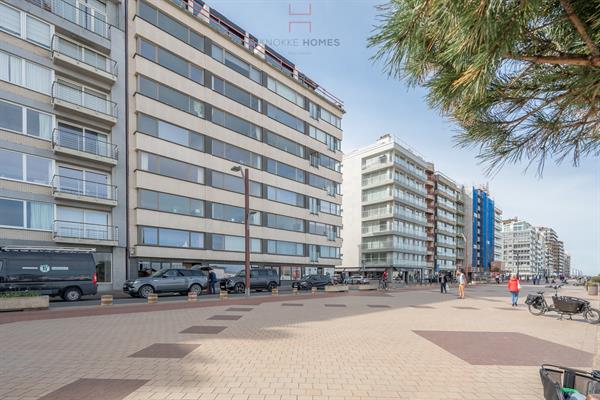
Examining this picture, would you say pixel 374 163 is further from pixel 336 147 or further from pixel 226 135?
pixel 226 135

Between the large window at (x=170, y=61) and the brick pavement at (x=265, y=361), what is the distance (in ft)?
79.0

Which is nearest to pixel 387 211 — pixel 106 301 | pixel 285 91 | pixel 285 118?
pixel 285 118

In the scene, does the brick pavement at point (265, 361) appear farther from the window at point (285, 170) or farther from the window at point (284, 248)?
the window at point (285, 170)

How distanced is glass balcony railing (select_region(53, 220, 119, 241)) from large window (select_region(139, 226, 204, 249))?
2414 millimetres

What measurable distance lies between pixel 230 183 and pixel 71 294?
18.8 metres

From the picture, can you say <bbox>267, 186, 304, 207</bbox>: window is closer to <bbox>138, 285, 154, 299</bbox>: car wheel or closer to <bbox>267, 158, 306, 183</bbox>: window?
<bbox>267, 158, 306, 183</bbox>: window

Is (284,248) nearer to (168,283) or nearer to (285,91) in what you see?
(285,91)

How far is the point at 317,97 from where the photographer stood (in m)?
46.8

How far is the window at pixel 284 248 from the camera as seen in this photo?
38969 millimetres

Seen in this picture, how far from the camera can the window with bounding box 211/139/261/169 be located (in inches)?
1349

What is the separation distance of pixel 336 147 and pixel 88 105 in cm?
3152

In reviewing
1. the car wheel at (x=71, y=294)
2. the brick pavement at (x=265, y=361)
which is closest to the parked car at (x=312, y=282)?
the car wheel at (x=71, y=294)

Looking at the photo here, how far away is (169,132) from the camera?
3042cm

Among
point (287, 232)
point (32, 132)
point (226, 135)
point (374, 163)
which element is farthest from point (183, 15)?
point (374, 163)
